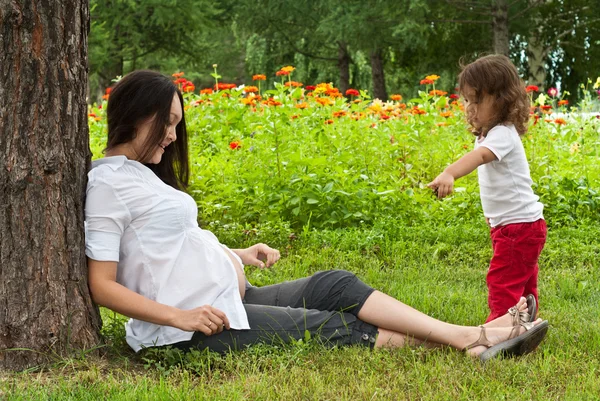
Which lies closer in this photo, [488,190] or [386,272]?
[488,190]

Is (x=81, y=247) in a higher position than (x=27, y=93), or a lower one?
lower

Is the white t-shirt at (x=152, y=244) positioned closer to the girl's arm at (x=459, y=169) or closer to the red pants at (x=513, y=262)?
the girl's arm at (x=459, y=169)

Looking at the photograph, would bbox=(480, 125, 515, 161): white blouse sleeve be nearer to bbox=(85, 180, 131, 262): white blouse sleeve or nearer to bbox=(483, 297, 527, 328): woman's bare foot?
bbox=(483, 297, 527, 328): woman's bare foot

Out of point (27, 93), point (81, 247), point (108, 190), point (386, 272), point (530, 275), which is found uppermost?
point (27, 93)

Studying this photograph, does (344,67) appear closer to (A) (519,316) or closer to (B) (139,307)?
(A) (519,316)

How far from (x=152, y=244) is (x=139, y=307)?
0.25 m

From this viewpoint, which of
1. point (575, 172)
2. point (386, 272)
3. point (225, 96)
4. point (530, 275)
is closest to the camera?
point (530, 275)

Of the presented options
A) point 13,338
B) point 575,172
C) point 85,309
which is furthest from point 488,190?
point 575,172

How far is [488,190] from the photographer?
3.69 metres

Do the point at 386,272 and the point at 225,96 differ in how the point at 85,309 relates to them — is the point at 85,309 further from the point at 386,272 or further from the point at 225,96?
the point at 225,96

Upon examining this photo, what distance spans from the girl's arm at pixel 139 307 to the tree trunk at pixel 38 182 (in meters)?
0.07

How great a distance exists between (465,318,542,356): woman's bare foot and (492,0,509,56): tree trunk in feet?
31.6

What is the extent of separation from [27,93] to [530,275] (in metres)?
2.36

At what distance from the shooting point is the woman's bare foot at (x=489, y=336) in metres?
3.06
